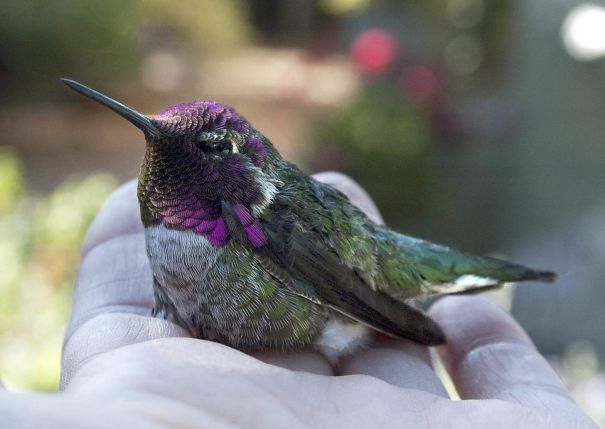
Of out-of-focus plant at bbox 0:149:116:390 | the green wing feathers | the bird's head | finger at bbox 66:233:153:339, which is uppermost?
the bird's head

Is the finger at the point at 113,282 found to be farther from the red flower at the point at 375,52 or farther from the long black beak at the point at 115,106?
the red flower at the point at 375,52

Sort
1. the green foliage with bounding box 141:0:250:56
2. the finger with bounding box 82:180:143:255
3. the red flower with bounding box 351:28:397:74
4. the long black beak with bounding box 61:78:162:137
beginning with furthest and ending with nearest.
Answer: the green foliage with bounding box 141:0:250:56, the red flower with bounding box 351:28:397:74, the finger with bounding box 82:180:143:255, the long black beak with bounding box 61:78:162:137

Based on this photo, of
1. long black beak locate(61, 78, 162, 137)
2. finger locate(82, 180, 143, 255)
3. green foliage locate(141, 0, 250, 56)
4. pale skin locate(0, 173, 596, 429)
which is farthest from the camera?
green foliage locate(141, 0, 250, 56)

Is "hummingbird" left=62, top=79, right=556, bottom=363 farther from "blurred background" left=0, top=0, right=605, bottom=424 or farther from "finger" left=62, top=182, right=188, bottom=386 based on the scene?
"blurred background" left=0, top=0, right=605, bottom=424

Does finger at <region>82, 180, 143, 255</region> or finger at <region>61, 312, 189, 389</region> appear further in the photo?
finger at <region>82, 180, 143, 255</region>

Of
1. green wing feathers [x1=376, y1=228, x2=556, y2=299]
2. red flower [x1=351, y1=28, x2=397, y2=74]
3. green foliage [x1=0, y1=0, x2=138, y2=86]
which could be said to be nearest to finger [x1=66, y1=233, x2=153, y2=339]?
green wing feathers [x1=376, y1=228, x2=556, y2=299]

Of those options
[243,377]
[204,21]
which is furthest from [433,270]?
[204,21]

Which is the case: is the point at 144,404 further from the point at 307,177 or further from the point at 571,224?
the point at 571,224
